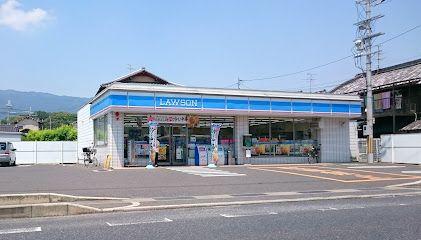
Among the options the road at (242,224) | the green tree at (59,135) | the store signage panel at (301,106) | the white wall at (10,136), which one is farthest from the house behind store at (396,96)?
the white wall at (10,136)

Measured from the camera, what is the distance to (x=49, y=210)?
437 inches

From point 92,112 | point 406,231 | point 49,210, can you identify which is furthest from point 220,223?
→ point 92,112

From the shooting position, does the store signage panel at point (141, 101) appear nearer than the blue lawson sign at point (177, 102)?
Yes

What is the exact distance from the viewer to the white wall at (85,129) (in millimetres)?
36159

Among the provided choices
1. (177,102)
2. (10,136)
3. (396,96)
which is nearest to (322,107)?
(177,102)

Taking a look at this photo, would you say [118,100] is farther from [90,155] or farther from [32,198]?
[32,198]

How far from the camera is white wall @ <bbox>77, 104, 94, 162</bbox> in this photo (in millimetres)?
36159

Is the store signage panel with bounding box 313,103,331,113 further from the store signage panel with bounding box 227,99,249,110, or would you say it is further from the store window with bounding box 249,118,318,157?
the store signage panel with bounding box 227,99,249,110

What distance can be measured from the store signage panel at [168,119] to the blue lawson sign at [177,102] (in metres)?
1.04

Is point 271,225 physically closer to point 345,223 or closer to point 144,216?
point 345,223

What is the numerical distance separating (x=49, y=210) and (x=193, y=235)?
4.50 m

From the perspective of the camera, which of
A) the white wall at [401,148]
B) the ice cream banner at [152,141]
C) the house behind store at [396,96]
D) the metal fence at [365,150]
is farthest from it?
the house behind store at [396,96]

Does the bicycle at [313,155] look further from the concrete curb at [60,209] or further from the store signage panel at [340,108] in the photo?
the concrete curb at [60,209]

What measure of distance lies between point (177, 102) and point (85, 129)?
1436 cm
